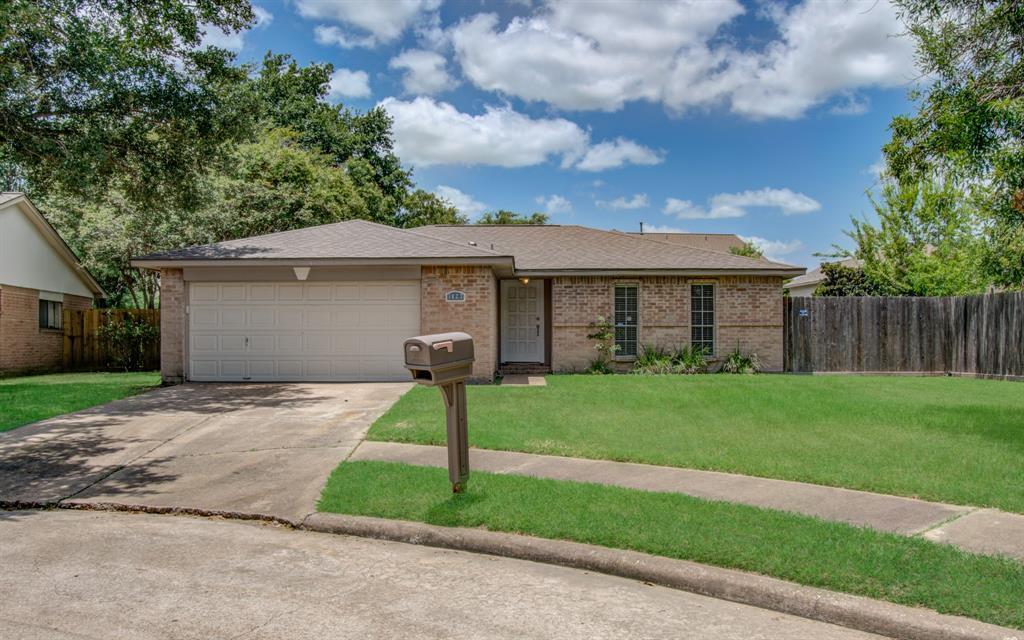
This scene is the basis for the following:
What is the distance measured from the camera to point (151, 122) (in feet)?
47.4

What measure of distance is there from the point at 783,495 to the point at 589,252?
13.3 meters

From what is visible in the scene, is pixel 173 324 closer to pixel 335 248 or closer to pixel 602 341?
pixel 335 248

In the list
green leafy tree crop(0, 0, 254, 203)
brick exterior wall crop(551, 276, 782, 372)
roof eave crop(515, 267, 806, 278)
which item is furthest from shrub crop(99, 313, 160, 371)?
brick exterior wall crop(551, 276, 782, 372)

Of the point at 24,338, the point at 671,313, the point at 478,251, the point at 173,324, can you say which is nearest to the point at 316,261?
the point at 478,251

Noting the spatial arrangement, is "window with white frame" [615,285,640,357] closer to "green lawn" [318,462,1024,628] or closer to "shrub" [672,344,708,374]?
"shrub" [672,344,708,374]

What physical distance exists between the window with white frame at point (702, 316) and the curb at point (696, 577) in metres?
13.2

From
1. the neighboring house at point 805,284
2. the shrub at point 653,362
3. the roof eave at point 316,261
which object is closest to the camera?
the roof eave at point 316,261

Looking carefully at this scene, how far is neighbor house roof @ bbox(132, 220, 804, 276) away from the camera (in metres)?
14.7

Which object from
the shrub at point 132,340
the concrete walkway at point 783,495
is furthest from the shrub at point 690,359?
the shrub at point 132,340

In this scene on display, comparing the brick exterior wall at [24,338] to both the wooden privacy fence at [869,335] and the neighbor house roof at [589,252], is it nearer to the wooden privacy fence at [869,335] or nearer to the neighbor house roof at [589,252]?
the neighbor house roof at [589,252]

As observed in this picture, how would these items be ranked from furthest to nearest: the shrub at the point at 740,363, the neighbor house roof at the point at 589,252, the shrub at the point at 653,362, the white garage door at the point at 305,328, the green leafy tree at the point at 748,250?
the green leafy tree at the point at 748,250 < the shrub at the point at 740,363 < the neighbor house roof at the point at 589,252 < the shrub at the point at 653,362 < the white garage door at the point at 305,328

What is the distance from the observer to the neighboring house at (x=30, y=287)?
758 inches

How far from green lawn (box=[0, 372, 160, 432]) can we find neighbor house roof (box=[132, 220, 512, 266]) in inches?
110

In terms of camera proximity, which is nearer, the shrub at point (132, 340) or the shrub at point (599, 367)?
the shrub at point (599, 367)
